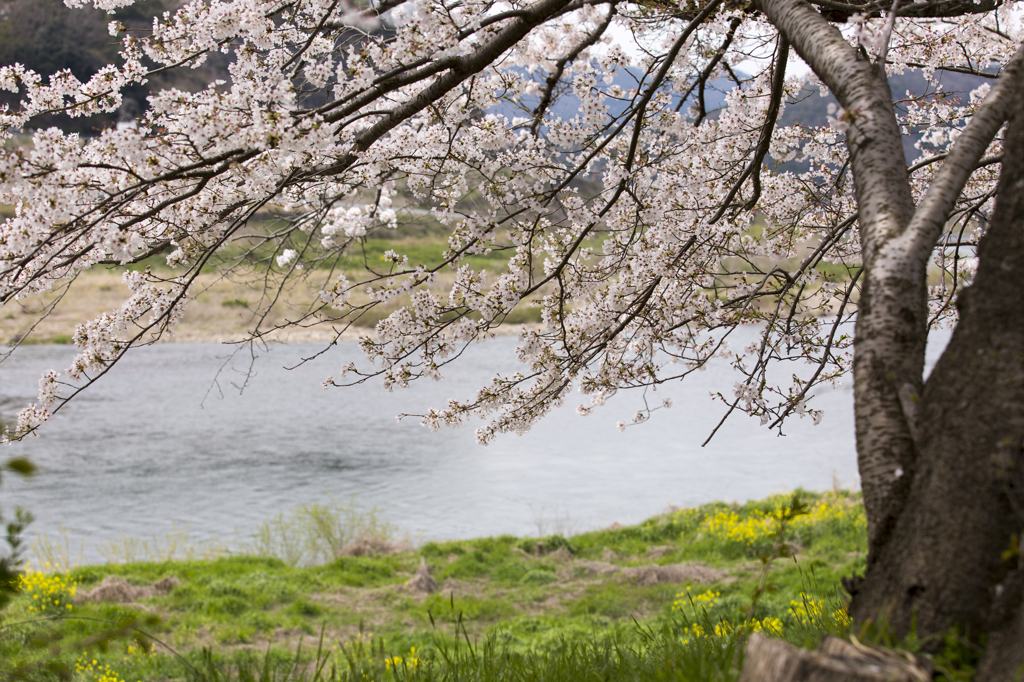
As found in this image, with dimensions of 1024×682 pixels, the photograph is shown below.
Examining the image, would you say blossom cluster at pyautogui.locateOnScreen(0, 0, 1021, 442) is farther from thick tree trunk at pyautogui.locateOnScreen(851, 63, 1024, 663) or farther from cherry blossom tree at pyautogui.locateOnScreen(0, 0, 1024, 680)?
thick tree trunk at pyautogui.locateOnScreen(851, 63, 1024, 663)

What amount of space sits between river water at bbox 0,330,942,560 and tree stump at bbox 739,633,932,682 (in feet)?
26.9

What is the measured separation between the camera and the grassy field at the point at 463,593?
5.27 metres

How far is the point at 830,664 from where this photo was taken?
1211mm

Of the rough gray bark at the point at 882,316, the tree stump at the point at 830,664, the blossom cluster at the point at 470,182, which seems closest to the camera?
the tree stump at the point at 830,664

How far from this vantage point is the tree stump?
1.18m

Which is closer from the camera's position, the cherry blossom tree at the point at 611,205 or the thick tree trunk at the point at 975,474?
the thick tree trunk at the point at 975,474

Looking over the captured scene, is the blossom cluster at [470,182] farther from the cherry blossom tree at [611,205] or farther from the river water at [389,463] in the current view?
the river water at [389,463]

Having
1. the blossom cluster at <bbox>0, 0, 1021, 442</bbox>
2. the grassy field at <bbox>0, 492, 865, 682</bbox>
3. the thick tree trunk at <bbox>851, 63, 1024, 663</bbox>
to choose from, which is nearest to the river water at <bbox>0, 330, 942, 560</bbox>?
the grassy field at <bbox>0, 492, 865, 682</bbox>

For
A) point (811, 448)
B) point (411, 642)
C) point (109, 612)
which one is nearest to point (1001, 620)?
point (411, 642)

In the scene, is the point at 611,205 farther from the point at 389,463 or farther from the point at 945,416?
the point at 389,463

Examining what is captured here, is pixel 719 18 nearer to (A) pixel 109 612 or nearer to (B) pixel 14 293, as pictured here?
(B) pixel 14 293

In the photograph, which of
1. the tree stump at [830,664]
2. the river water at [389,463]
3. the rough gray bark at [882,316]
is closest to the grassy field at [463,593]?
the river water at [389,463]

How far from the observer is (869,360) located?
5.64 ft

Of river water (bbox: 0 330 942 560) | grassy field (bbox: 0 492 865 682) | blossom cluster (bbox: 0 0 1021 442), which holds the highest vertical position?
blossom cluster (bbox: 0 0 1021 442)
